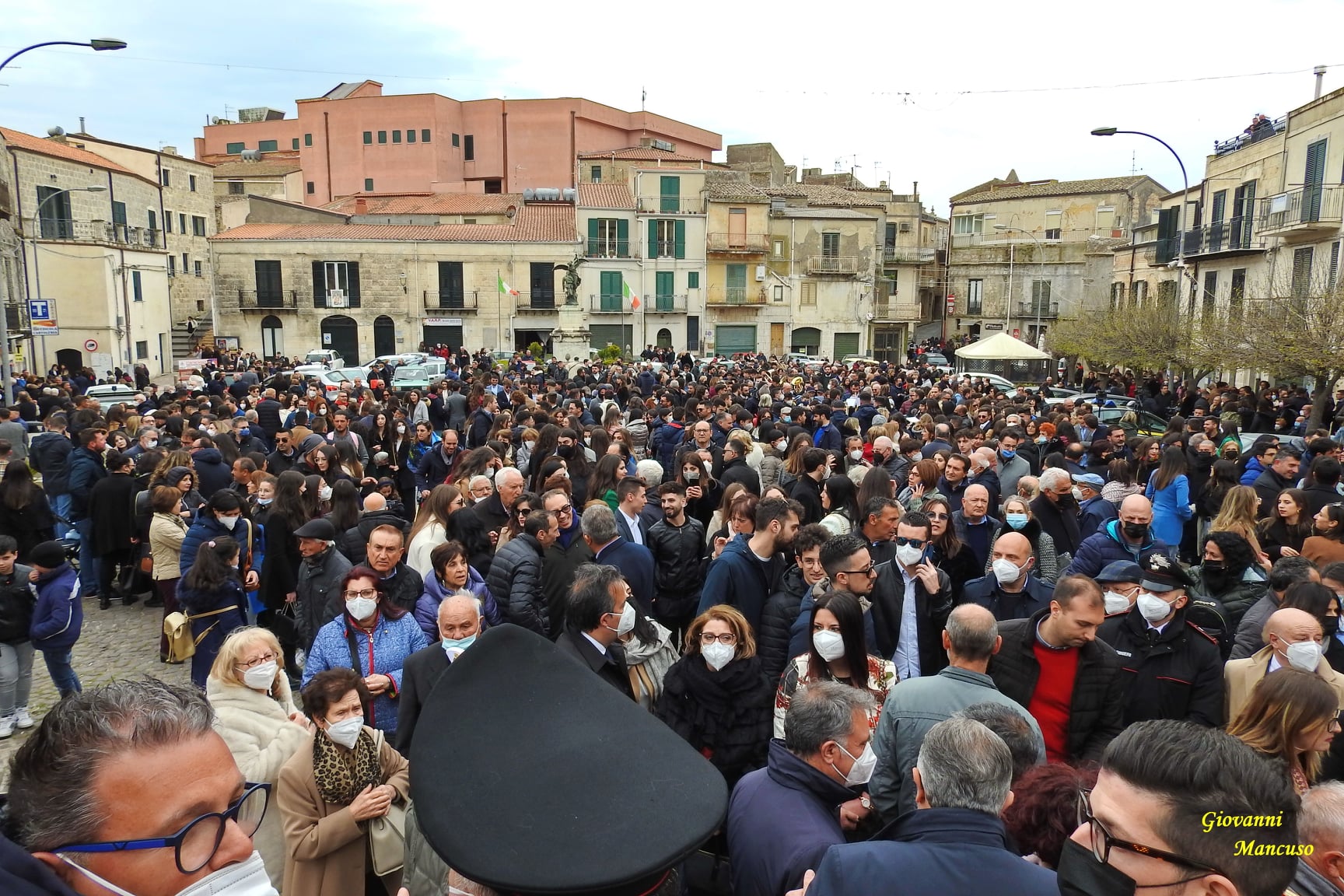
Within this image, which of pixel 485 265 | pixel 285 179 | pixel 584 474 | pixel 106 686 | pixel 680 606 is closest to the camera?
pixel 106 686

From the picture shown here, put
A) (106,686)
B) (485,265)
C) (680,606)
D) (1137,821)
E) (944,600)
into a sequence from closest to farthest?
1. (106,686)
2. (1137,821)
3. (944,600)
4. (680,606)
5. (485,265)

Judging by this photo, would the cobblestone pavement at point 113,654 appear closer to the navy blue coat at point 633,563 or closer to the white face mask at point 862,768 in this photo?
the navy blue coat at point 633,563

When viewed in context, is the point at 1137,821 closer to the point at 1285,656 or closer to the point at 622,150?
the point at 1285,656

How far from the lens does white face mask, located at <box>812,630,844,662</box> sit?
3.99 meters

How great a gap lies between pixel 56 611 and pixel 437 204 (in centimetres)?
4405

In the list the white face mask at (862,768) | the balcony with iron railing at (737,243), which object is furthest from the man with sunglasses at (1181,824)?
the balcony with iron railing at (737,243)

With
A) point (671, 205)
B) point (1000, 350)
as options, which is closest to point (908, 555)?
point (1000, 350)

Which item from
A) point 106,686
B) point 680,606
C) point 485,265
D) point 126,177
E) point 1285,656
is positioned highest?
point 126,177

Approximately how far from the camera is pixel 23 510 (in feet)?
26.8

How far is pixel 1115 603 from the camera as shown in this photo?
4590 mm

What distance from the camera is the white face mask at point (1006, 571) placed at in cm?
489

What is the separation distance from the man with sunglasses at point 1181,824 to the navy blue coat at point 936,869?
0.98ft

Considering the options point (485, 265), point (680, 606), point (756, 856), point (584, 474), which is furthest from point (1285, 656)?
point (485, 265)

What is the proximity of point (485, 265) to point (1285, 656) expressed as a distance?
135 feet
